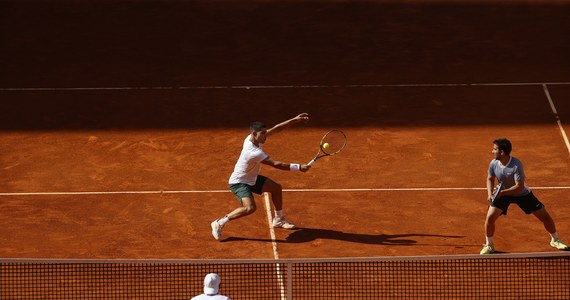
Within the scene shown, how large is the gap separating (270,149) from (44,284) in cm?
591

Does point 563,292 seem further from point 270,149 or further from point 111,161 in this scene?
point 111,161

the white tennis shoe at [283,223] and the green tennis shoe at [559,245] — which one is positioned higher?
the white tennis shoe at [283,223]

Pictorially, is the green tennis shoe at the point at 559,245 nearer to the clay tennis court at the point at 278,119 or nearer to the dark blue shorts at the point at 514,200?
the clay tennis court at the point at 278,119

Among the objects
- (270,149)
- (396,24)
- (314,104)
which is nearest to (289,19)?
(396,24)

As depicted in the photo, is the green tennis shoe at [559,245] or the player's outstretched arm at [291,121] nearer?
the green tennis shoe at [559,245]

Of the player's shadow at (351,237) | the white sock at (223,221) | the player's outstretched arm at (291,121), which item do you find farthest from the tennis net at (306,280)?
the player's outstretched arm at (291,121)

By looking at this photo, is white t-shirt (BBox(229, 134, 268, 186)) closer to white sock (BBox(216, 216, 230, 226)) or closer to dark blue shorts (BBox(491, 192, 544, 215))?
white sock (BBox(216, 216, 230, 226))

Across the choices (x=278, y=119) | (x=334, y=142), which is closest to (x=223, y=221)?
(x=334, y=142)

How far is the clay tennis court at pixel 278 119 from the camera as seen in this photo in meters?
14.3

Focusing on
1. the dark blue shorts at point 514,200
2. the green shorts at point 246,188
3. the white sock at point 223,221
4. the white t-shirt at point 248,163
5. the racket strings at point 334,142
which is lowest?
the white sock at point 223,221

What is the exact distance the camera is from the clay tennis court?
1432 cm

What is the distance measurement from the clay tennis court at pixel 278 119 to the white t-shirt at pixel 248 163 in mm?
806

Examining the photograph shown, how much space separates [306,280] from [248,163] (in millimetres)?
1986

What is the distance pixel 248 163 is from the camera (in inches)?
539
